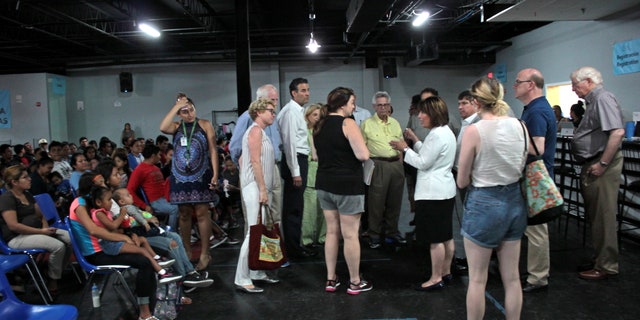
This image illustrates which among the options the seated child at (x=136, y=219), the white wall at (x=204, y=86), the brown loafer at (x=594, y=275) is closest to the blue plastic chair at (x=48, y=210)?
the seated child at (x=136, y=219)

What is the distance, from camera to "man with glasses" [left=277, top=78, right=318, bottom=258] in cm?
382

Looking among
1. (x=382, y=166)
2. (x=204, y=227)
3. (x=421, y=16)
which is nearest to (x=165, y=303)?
(x=204, y=227)

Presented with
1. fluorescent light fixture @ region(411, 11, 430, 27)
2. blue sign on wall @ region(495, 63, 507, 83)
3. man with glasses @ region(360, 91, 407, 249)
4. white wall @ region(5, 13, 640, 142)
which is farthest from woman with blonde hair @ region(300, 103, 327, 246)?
white wall @ region(5, 13, 640, 142)

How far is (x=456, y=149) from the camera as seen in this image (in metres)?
3.12

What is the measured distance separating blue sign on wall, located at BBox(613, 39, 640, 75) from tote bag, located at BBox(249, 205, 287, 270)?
20.5 ft

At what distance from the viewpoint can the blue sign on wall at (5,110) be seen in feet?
40.9

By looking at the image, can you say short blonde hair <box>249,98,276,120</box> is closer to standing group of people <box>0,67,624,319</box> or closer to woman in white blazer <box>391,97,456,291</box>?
standing group of people <box>0,67,624,319</box>

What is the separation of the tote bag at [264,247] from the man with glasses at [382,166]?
140 centimetres

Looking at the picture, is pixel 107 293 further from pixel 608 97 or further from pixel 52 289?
pixel 608 97

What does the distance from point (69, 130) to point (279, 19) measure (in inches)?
295

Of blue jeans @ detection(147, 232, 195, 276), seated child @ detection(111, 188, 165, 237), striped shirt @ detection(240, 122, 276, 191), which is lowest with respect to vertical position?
blue jeans @ detection(147, 232, 195, 276)

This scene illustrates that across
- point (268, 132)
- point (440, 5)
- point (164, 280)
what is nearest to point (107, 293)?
point (164, 280)

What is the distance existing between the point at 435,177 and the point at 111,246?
2.18 metres

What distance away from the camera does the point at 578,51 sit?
8.10 metres
